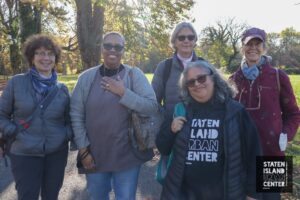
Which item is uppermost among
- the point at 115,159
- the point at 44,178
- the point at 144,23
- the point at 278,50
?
the point at 278,50

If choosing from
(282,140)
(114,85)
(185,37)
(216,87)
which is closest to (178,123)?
(216,87)

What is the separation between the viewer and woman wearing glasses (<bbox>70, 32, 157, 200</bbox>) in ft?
10.9

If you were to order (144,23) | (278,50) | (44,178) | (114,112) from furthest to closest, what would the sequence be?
(278,50), (144,23), (44,178), (114,112)

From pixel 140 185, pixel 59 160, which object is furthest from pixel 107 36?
pixel 140 185

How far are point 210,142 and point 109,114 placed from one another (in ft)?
3.27

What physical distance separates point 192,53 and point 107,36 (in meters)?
1.04

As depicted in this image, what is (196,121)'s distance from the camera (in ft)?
9.23

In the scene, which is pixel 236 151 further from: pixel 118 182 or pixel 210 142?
pixel 118 182

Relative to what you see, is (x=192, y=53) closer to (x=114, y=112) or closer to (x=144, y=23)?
(x=114, y=112)

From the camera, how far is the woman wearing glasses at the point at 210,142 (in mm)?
2717

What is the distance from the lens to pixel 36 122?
11.1ft

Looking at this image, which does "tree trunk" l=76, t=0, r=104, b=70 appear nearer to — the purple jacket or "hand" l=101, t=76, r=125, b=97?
"hand" l=101, t=76, r=125, b=97

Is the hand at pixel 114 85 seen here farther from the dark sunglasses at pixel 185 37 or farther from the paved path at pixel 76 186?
the paved path at pixel 76 186

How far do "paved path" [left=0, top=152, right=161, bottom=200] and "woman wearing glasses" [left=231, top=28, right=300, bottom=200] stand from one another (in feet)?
7.18
